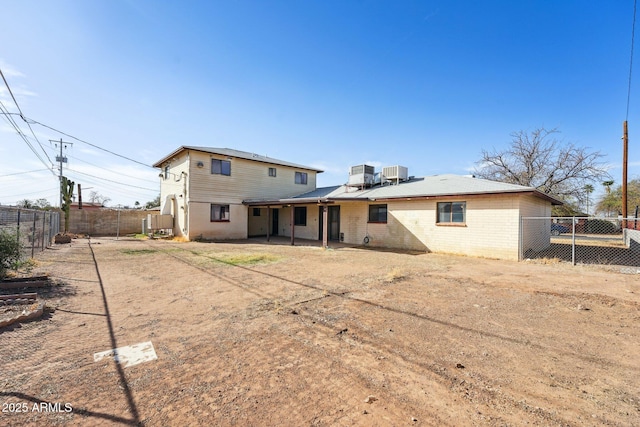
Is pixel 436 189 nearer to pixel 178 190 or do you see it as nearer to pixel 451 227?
pixel 451 227

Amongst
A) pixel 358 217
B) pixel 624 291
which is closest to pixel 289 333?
pixel 624 291

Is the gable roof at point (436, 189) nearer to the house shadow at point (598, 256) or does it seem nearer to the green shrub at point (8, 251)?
the house shadow at point (598, 256)

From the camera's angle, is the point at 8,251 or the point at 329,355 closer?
the point at 329,355


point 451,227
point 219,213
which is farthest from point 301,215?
point 451,227

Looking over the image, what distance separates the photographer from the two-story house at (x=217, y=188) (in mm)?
16812

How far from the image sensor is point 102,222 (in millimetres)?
21984

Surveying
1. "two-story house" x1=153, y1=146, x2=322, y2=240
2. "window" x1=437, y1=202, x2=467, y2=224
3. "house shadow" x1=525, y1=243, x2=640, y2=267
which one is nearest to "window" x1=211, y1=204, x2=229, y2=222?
"two-story house" x1=153, y1=146, x2=322, y2=240

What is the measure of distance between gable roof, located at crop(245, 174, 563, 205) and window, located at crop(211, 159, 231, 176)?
17.5ft

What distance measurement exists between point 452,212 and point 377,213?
378 centimetres

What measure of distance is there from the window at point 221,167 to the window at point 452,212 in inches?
496

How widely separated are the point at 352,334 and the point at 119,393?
8.57 ft

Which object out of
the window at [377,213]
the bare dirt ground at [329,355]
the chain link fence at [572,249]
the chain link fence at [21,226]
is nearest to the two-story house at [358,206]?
the window at [377,213]

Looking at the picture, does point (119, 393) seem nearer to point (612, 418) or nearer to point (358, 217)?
point (612, 418)

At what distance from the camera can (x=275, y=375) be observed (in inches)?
114
